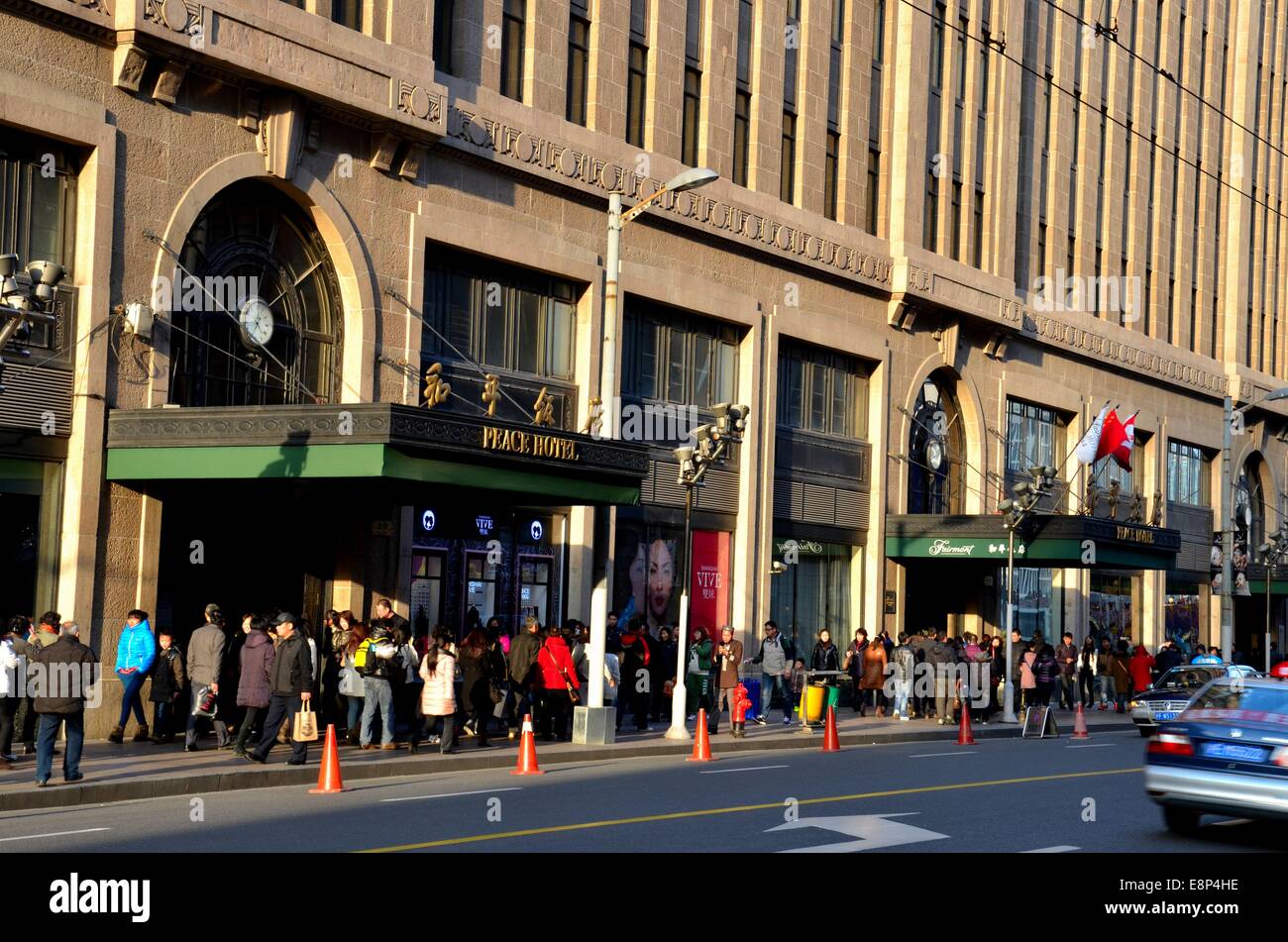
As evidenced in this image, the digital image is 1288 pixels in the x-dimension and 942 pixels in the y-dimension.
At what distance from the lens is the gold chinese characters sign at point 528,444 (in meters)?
23.8

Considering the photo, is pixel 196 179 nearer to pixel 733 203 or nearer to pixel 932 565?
pixel 733 203

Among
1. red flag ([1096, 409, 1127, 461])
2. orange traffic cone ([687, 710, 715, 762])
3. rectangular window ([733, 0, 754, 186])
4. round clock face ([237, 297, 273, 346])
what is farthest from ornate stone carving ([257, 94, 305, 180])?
red flag ([1096, 409, 1127, 461])

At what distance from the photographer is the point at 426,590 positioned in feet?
93.5

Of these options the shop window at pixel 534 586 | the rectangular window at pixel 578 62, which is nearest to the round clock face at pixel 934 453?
the rectangular window at pixel 578 62

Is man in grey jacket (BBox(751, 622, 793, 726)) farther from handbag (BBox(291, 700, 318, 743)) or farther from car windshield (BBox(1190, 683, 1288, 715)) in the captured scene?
car windshield (BBox(1190, 683, 1288, 715))

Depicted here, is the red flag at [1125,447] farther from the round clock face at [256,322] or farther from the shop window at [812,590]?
the round clock face at [256,322]

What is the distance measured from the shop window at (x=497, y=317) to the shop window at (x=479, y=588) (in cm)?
342

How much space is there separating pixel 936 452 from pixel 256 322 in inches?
871

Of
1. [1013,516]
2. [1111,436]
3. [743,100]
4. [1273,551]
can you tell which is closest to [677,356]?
[743,100]

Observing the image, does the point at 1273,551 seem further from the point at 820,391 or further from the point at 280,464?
the point at 280,464

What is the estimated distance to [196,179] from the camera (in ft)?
81.2

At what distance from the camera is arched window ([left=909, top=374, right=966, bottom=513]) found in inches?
1681
